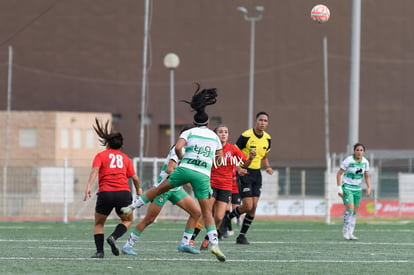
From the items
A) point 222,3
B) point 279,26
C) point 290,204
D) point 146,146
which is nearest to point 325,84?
point 279,26

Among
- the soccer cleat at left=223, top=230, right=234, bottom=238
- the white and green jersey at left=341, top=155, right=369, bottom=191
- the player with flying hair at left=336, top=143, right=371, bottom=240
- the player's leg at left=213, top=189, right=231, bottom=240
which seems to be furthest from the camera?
the white and green jersey at left=341, top=155, right=369, bottom=191

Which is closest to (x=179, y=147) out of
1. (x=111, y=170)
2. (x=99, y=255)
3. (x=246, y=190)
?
(x=111, y=170)

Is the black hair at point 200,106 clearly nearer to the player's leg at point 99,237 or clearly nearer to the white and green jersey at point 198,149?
the white and green jersey at point 198,149

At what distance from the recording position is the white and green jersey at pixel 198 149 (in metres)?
11.9

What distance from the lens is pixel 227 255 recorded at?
42.2 ft

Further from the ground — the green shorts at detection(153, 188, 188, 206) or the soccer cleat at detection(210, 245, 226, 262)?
the green shorts at detection(153, 188, 188, 206)

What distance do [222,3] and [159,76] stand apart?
5.07 metres

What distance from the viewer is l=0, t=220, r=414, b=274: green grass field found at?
35.2 feet

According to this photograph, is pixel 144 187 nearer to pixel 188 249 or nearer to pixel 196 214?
pixel 188 249

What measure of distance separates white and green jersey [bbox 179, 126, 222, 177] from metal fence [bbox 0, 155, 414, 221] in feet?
40.4

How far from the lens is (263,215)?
28688mm

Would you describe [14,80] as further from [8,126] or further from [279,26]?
[279,26]

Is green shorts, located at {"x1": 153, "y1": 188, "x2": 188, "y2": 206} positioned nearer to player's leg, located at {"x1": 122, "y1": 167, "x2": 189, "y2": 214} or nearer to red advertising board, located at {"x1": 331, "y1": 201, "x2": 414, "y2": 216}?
player's leg, located at {"x1": 122, "y1": 167, "x2": 189, "y2": 214}

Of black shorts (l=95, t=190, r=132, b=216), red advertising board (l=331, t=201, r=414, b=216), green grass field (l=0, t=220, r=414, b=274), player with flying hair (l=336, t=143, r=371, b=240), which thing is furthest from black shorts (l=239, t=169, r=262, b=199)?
red advertising board (l=331, t=201, r=414, b=216)
